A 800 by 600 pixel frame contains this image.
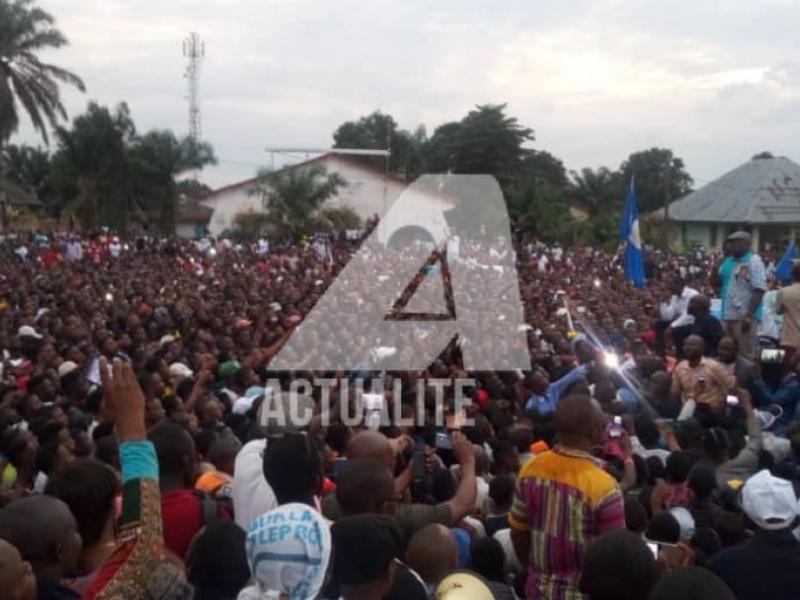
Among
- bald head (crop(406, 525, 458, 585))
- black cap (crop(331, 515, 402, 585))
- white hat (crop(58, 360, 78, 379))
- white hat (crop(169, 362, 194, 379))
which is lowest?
white hat (crop(169, 362, 194, 379))

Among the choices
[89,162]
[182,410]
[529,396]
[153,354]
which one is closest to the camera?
[182,410]

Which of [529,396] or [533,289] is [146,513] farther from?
[533,289]

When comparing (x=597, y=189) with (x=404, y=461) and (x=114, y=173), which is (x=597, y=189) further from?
(x=404, y=461)

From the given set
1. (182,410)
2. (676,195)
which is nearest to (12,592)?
(182,410)

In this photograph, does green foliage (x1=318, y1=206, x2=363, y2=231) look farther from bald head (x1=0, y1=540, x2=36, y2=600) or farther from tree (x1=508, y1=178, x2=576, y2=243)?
bald head (x1=0, y1=540, x2=36, y2=600)

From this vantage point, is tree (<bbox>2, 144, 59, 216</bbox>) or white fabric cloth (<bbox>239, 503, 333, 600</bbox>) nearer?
white fabric cloth (<bbox>239, 503, 333, 600</bbox>)

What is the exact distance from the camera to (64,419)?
20.8 ft

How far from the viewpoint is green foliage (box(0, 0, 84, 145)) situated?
104 feet

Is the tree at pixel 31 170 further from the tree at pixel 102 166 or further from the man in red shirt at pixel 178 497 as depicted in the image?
the man in red shirt at pixel 178 497

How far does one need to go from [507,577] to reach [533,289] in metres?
14.2

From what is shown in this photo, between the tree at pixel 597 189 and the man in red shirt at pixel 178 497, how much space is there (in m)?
55.5

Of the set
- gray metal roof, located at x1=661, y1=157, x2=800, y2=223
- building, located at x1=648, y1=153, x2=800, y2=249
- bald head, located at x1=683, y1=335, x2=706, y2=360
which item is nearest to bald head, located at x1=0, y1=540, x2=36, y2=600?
bald head, located at x1=683, y1=335, x2=706, y2=360

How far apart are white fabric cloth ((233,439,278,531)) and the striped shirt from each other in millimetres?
913

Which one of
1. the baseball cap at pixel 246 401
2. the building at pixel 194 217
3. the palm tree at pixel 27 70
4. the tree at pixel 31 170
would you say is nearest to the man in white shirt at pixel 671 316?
the baseball cap at pixel 246 401
